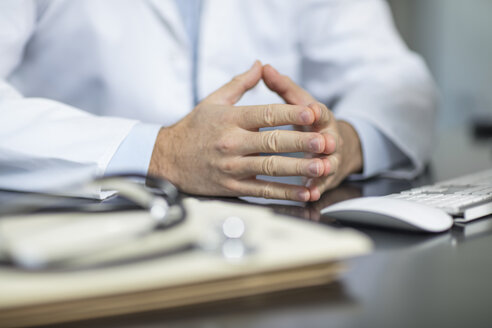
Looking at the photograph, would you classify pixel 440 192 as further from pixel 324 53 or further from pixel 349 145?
pixel 324 53

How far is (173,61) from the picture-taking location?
107 centimetres

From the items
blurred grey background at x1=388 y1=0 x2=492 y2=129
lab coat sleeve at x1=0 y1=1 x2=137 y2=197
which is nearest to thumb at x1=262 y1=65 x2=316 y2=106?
lab coat sleeve at x1=0 y1=1 x2=137 y2=197

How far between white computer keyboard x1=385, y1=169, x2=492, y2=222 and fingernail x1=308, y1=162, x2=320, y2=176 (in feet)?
0.30

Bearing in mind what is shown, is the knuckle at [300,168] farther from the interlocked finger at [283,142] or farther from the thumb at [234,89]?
the thumb at [234,89]

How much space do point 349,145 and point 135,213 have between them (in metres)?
0.54

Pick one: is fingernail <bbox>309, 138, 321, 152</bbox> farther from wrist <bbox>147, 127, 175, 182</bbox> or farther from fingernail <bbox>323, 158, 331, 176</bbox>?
wrist <bbox>147, 127, 175, 182</bbox>

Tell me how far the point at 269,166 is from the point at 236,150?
5 cm

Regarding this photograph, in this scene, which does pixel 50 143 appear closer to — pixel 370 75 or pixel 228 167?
pixel 228 167

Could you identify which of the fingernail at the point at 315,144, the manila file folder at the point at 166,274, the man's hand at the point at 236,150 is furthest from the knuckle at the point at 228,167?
the manila file folder at the point at 166,274

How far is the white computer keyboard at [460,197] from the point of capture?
19.9 inches

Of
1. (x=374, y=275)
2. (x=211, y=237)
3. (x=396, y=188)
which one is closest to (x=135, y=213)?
(x=211, y=237)

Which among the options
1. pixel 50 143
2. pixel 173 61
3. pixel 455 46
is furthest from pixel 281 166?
pixel 455 46

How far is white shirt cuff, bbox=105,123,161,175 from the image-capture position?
70 cm

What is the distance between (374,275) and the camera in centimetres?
36
